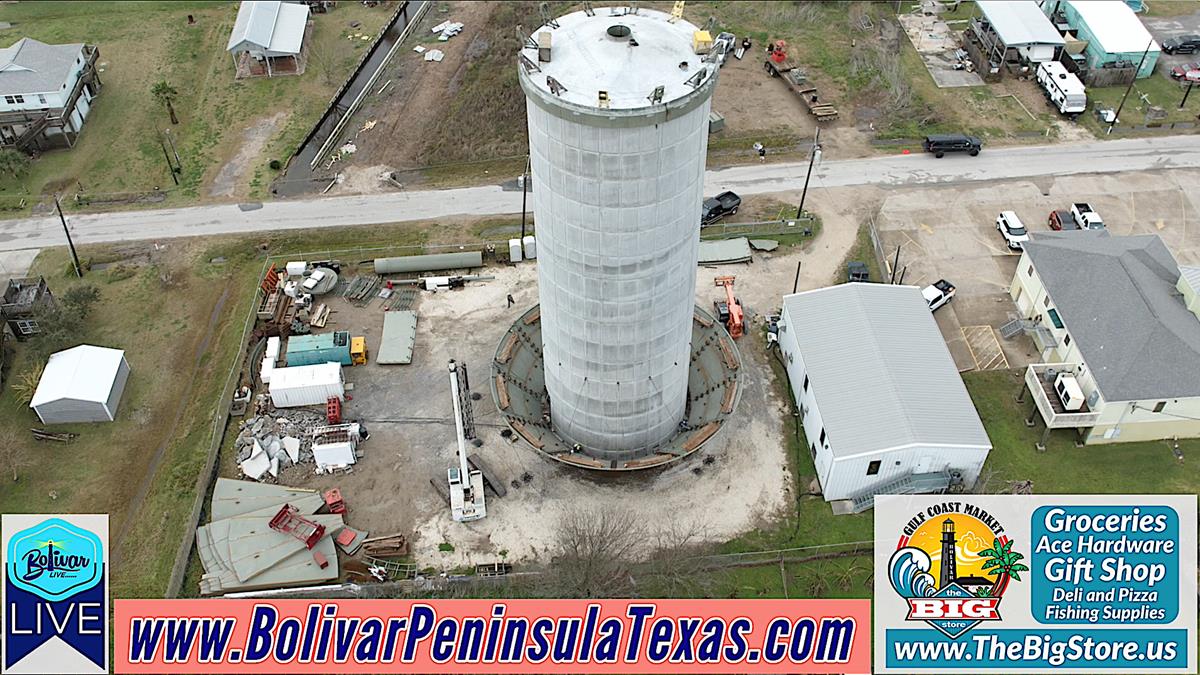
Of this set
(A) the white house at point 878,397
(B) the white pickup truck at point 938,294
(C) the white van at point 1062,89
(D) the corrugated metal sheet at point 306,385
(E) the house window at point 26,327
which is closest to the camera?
(A) the white house at point 878,397

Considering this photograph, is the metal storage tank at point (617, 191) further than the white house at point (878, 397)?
No

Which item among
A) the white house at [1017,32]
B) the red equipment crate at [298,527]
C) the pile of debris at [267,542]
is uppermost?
the white house at [1017,32]

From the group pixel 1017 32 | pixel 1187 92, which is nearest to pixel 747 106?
pixel 1017 32

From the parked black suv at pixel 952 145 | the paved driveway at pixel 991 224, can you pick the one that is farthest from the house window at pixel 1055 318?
the parked black suv at pixel 952 145

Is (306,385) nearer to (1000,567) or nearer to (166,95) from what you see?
(1000,567)

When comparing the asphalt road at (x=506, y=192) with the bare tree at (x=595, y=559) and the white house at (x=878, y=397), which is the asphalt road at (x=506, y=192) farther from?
the bare tree at (x=595, y=559)

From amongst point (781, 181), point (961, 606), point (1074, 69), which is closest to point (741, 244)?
point (781, 181)
